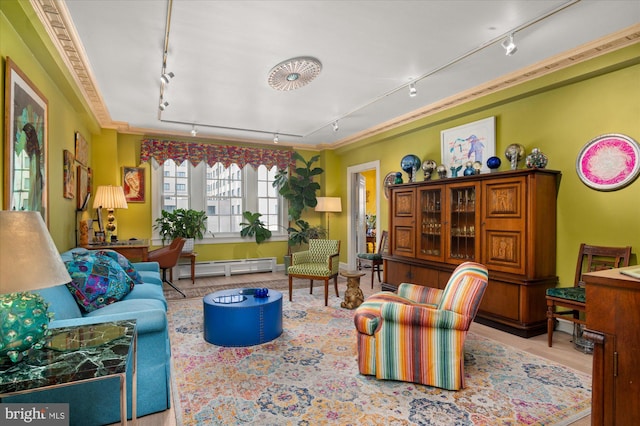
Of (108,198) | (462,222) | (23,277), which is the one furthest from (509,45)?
(108,198)

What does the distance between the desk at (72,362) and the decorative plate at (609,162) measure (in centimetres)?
397

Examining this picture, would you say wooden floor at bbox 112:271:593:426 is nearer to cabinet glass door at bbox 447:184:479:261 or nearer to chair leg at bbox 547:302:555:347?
chair leg at bbox 547:302:555:347

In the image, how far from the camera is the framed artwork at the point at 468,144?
424 cm

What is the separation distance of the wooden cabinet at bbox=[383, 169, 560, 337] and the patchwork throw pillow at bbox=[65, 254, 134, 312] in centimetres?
353

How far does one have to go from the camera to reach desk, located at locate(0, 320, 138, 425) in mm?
1287

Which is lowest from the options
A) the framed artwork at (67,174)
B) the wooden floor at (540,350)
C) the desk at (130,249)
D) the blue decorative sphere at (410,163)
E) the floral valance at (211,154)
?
the wooden floor at (540,350)

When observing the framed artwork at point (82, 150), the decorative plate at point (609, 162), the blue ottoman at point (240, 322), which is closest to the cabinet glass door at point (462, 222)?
the decorative plate at point (609, 162)

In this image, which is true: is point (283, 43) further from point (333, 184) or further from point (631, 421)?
point (333, 184)

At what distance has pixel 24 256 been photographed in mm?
1257

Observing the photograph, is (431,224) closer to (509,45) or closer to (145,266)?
(509,45)

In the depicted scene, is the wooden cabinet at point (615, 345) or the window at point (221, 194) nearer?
the wooden cabinet at point (615, 345)

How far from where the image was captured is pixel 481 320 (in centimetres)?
382

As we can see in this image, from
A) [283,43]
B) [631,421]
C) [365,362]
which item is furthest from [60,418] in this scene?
[283,43]

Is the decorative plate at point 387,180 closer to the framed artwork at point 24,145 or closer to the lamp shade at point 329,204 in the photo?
the lamp shade at point 329,204
